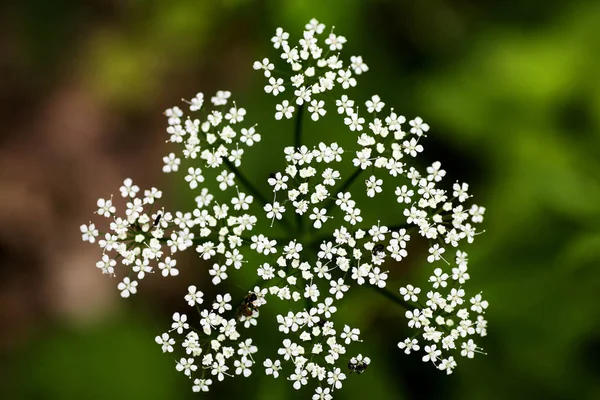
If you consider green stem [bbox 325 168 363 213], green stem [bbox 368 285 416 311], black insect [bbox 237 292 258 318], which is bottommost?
black insect [bbox 237 292 258 318]

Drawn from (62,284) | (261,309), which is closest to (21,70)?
(62,284)

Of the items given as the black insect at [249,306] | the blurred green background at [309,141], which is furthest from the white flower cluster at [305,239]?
the blurred green background at [309,141]

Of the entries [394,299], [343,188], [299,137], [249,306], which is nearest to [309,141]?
[299,137]

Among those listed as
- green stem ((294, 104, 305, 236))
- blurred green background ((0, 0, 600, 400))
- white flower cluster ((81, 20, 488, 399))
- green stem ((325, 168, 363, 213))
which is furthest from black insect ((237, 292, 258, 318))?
blurred green background ((0, 0, 600, 400))

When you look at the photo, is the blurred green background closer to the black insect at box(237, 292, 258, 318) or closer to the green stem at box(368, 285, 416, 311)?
the green stem at box(368, 285, 416, 311)

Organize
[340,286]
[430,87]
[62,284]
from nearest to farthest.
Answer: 1. [340,286]
2. [430,87]
3. [62,284]

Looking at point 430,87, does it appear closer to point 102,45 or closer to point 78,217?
point 102,45

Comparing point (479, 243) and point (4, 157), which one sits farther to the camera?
point (4, 157)

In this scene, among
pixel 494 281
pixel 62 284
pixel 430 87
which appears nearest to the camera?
pixel 494 281
